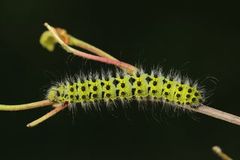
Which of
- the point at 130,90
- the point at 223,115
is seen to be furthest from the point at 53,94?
the point at 223,115

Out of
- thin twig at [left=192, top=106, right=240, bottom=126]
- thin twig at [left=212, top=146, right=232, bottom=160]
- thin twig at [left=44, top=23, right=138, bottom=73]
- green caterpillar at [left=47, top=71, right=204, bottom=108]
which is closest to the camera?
thin twig at [left=212, top=146, right=232, bottom=160]

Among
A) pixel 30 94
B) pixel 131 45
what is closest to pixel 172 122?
pixel 131 45

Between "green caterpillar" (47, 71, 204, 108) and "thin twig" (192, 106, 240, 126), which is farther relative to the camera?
"green caterpillar" (47, 71, 204, 108)

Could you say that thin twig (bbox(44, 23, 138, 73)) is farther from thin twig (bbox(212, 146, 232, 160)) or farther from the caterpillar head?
thin twig (bbox(212, 146, 232, 160))

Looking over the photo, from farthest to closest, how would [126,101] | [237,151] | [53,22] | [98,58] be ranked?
[53,22] → [237,151] → [126,101] → [98,58]

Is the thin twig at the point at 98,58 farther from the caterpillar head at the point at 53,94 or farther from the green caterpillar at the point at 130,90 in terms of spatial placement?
the caterpillar head at the point at 53,94

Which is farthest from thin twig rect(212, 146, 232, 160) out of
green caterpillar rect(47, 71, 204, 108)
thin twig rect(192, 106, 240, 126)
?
green caterpillar rect(47, 71, 204, 108)

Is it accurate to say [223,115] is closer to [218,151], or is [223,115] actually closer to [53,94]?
[218,151]

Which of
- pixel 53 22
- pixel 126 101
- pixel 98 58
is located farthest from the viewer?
pixel 53 22

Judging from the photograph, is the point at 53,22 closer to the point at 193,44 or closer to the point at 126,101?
the point at 193,44
